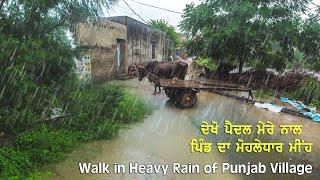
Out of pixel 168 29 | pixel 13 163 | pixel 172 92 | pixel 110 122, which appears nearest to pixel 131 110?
pixel 110 122

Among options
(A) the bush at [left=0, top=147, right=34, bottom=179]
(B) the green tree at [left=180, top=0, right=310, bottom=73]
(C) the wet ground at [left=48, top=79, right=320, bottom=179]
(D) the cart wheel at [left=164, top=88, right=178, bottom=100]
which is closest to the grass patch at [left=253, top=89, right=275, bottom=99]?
(B) the green tree at [left=180, top=0, right=310, bottom=73]

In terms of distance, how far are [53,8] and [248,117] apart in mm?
6783

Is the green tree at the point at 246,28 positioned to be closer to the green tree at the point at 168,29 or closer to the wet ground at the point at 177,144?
the wet ground at the point at 177,144

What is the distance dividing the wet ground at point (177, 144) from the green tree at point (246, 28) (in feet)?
22.1

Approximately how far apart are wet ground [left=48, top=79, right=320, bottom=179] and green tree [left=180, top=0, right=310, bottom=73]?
6.73 meters

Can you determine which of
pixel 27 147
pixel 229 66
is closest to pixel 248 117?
pixel 27 147

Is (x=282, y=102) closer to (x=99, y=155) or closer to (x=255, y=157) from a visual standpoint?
(x=255, y=157)

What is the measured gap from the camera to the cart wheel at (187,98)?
10.7 metres

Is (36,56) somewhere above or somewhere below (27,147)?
above

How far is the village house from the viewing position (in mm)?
14781

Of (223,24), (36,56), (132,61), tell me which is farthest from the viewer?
(132,61)

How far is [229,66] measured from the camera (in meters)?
20.6

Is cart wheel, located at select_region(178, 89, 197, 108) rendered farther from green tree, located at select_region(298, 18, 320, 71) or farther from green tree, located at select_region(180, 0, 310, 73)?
green tree, located at select_region(298, 18, 320, 71)

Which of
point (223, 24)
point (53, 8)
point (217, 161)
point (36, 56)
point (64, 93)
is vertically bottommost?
point (217, 161)
